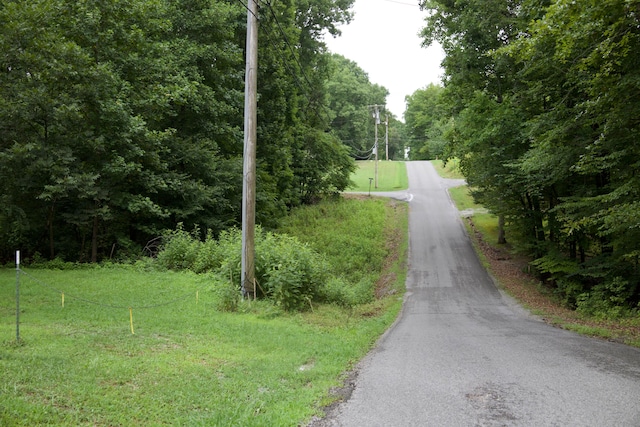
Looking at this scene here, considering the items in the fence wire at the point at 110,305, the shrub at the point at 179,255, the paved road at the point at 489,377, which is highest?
the shrub at the point at 179,255

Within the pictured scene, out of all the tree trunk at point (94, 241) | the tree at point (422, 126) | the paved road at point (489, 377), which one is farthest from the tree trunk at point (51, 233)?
A: the tree at point (422, 126)

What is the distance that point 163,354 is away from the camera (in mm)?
6883

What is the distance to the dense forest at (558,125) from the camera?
9.64m

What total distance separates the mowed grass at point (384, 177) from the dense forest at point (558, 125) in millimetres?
20881

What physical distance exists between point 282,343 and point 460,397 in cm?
363

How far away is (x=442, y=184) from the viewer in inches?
1838

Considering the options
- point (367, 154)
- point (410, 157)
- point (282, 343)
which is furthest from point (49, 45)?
point (410, 157)

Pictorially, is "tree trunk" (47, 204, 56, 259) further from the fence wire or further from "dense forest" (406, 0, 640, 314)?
"dense forest" (406, 0, 640, 314)

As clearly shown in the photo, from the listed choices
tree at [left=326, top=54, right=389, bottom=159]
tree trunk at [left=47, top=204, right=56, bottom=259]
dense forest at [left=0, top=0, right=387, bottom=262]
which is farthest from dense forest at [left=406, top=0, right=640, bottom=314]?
tree at [left=326, top=54, right=389, bottom=159]

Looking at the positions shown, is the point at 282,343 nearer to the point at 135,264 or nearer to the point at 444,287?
the point at 135,264

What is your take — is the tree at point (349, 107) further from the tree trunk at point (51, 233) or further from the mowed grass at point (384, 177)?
the tree trunk at point (51, 233)

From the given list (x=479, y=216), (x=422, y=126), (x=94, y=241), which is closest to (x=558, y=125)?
(x=94, y=241)

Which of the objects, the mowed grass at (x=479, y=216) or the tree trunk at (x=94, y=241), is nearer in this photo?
the tree trunk at (x=94, y=241)

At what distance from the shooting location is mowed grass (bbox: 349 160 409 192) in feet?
154
